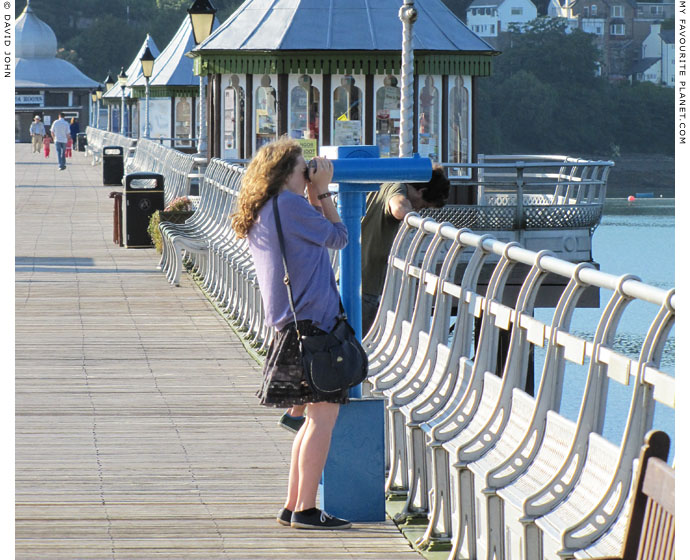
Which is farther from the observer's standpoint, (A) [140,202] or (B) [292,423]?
(A) [140,202]

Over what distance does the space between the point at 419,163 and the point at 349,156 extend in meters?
0.32

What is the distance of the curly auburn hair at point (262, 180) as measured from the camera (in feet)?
20.0

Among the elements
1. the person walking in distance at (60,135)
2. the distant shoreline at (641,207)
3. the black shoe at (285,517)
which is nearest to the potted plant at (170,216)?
the black shoe at (285,517)

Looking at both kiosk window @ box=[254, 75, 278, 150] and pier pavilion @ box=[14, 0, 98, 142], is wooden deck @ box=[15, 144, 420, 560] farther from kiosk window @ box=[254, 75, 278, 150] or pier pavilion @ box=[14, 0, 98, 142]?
pier pavilion @ box=[14, 0, 98, 142]

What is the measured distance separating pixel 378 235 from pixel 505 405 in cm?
276

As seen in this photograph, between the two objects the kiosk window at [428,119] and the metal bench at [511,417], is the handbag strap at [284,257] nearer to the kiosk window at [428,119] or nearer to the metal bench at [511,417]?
the metal bench at [511,417]

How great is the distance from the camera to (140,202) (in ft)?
70.7

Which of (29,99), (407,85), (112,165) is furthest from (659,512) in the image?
(29,99)

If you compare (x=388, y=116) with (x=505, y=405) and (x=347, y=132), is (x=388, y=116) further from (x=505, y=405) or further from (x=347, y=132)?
(x=505, y=405)

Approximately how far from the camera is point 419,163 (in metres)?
6.66

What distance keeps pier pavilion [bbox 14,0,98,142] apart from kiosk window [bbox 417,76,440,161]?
301 feet

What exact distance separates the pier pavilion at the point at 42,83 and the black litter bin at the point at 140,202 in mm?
94498

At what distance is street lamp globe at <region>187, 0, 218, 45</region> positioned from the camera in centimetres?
2555

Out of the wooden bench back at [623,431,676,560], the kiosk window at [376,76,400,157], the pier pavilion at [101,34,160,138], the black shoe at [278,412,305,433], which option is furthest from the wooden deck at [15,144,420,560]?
the pier pavilion at [101,34,160,138]
